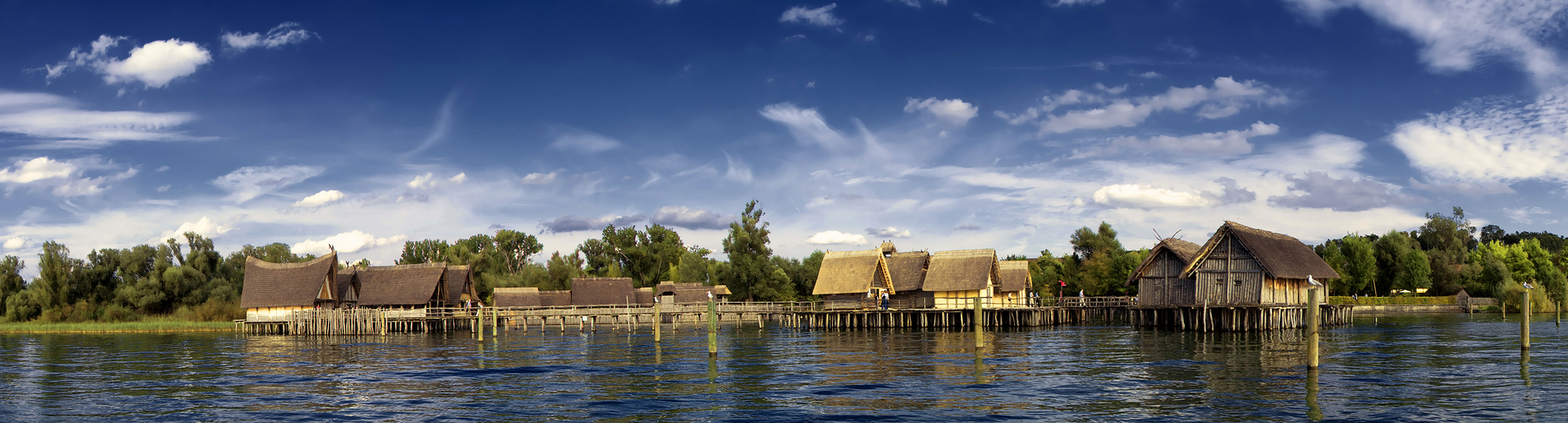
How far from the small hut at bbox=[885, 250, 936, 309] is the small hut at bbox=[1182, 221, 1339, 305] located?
1555 cm

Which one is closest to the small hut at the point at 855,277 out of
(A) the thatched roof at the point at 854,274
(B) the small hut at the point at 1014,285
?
(A) the thatched roof at the point at 854,274

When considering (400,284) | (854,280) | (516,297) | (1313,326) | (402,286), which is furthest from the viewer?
(516,297)

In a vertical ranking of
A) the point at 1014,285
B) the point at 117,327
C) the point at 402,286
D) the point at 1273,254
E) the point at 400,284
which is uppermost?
the point at 1273,254

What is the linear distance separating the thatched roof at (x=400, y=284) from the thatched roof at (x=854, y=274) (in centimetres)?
2496

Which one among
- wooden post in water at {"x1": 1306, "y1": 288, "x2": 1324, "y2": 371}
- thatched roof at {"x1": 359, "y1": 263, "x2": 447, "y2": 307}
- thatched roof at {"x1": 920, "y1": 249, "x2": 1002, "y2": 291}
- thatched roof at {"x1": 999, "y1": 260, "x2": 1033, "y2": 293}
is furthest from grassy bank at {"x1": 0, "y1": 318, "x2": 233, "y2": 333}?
wooden post in water at {"x1": 1306, "y1": 288, "x2": 1324, "y2": 371}

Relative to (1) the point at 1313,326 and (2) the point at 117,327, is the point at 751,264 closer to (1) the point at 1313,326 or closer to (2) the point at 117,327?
(2) the point at 117,327

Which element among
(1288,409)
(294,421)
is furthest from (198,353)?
(1288,409)

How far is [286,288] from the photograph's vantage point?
60688 millimetres

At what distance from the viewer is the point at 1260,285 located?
45531mm

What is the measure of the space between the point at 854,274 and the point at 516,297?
30.7 metres

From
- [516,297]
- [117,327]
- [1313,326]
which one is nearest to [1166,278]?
[1313,326]

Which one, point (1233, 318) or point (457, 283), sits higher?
point (457, 283)

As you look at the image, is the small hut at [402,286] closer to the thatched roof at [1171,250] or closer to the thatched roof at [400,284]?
the thatched roof at [400,284]

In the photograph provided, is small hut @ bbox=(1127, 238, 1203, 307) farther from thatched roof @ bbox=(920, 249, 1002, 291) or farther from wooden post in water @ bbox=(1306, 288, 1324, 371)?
wooden post in water @ bbox=(1306, 288, 1324, 371)
